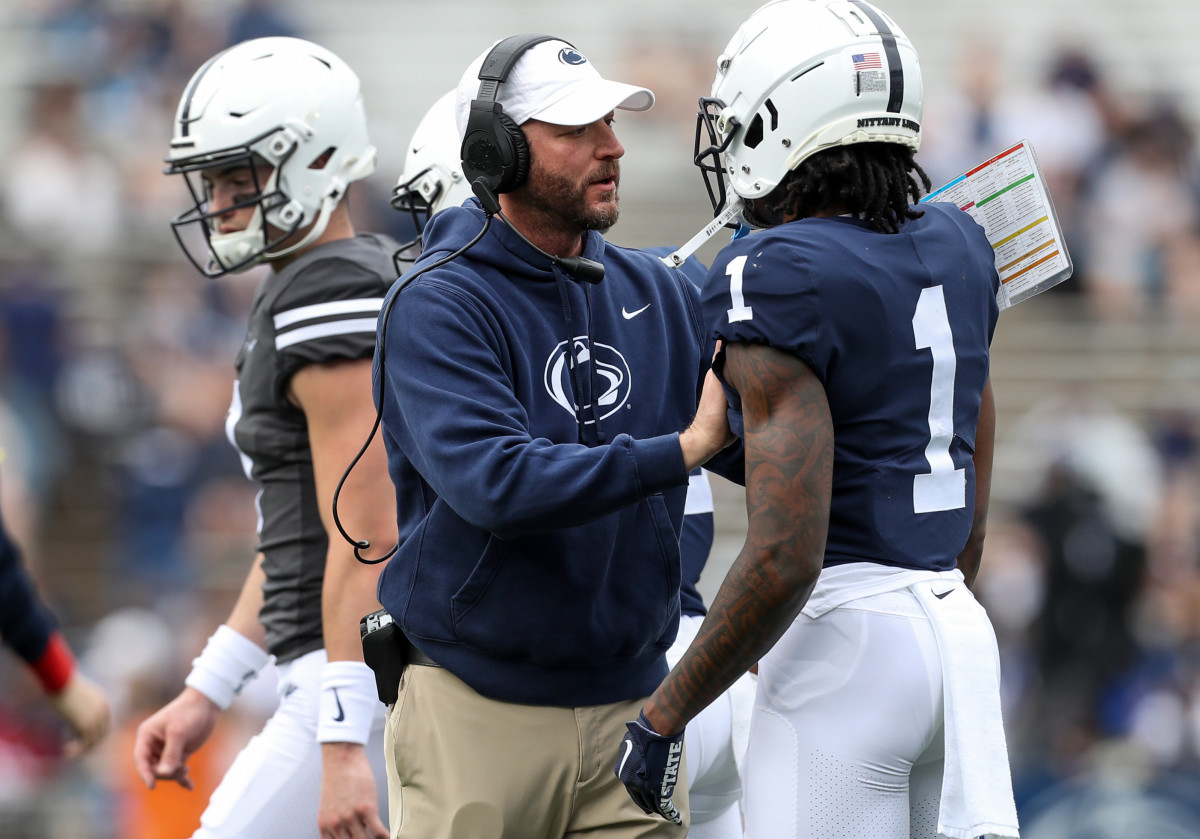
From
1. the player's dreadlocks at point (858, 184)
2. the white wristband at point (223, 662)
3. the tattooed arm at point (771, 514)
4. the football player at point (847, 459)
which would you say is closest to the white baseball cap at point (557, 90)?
the football player at point (847, 459)

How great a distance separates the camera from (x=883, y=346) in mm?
2783

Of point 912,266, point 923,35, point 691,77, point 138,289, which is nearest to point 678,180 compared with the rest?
point 691,77

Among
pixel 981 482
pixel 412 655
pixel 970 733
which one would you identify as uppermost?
pixel 981 482

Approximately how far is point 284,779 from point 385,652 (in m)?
0.76

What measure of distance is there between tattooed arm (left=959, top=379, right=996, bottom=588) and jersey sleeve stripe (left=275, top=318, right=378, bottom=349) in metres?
1.36

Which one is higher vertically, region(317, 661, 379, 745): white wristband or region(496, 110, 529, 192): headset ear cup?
region(496, 110, 529, 192): headset ear cup

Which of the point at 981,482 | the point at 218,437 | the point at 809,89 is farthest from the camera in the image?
the point at 218,437

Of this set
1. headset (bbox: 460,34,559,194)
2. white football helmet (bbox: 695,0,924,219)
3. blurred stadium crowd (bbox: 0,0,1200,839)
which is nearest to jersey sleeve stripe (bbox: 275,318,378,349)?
headset (bbox: 460,34,559,194)

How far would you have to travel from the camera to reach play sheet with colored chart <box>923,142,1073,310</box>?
310 cm

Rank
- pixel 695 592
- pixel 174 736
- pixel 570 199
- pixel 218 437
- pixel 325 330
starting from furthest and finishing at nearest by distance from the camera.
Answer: pixel 218 437, pixel 174 736, pixel 695 592, pixel 325 330, pixel 570 199

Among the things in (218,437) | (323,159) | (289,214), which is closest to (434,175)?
(323,159)

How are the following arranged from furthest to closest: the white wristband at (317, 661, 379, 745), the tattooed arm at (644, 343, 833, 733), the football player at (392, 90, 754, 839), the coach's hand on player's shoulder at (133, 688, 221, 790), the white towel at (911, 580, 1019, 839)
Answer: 1. the coach's hand on player's shoulder at (133, 688, 221, 790)
2. the football player at (392, 90, 754, 839)
3. the white wristband at (317, 661, 379, 745)
4. the white towel at (911, 580, 1019, 839)
5. the tattooed arm at (644, 343, 833, 733)

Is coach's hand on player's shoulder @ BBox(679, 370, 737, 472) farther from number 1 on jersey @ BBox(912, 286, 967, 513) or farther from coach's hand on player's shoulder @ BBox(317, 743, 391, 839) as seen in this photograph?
coach's hand on player's shoulder @ BBox(317, 743, 391, 839)

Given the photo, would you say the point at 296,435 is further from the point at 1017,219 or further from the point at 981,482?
the point at 1017,219
